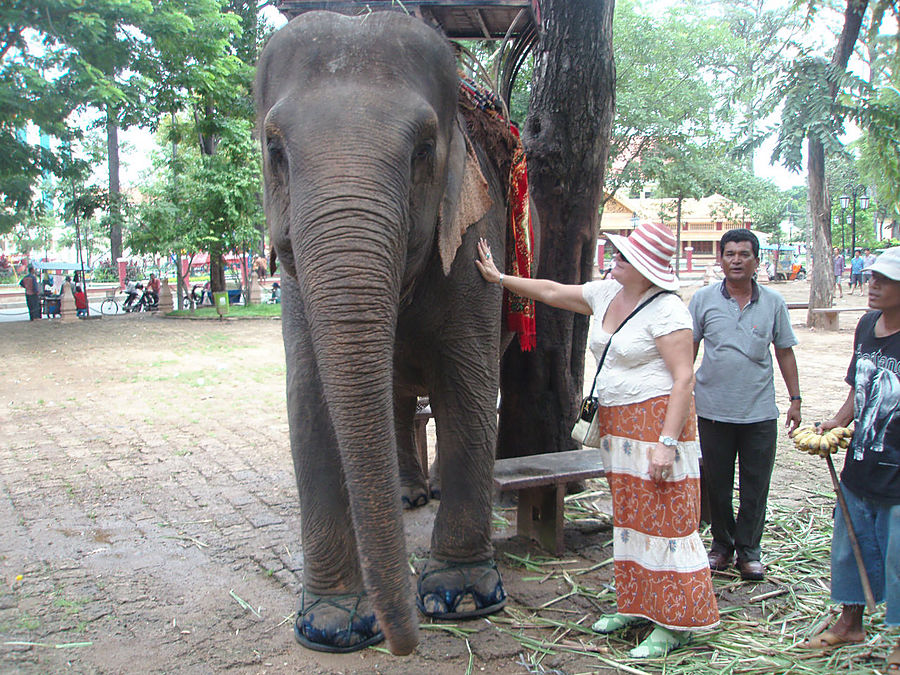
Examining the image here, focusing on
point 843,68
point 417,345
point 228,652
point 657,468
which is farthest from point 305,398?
point 843,68

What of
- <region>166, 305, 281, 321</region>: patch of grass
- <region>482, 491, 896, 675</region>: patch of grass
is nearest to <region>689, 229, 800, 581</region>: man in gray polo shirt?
<region>482, 491, 896, 675</region>: patch of grass

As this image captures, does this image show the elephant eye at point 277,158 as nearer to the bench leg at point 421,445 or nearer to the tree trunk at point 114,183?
the bench leg at point 421,445

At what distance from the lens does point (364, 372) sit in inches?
103

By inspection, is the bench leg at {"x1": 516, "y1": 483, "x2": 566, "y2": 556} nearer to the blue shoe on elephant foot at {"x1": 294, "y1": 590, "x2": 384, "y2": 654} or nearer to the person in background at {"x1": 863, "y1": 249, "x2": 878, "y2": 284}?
the blue shoe on elephant foot at {"x1": 294, "y1": 590, "x2": 384, "y2": 654}

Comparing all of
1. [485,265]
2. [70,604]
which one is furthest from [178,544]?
[485,265]

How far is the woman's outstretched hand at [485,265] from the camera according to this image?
3.69 metres

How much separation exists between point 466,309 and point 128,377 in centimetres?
887

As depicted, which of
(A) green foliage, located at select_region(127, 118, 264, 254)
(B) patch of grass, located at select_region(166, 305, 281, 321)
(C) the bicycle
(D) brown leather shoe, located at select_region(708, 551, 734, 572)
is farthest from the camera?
(C) the bicycle

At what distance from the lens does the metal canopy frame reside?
352 centimetres

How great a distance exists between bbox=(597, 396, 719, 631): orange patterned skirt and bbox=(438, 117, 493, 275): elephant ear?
1.05 meters

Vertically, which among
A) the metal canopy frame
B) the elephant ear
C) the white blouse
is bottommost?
the white blouse

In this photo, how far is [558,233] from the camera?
5.60 meters

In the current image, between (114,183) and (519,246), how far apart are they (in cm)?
2960

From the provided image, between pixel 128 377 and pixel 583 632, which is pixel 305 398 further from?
pixel 128 377
